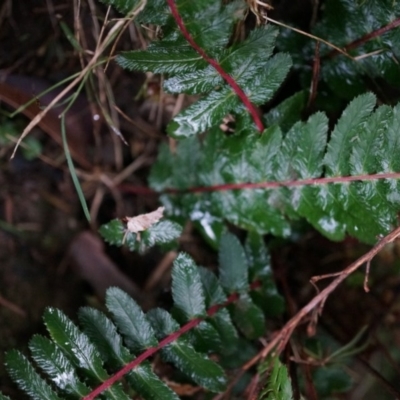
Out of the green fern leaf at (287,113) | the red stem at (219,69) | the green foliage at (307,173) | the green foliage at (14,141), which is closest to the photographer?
the red stem at (219,69)

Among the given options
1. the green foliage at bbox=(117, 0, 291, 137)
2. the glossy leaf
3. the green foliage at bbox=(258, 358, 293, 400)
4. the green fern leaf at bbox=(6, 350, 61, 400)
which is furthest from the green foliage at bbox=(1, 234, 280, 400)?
the glossy leaf

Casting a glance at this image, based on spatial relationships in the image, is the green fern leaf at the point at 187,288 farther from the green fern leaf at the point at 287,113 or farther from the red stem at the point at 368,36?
the red stem at the point at 368,36

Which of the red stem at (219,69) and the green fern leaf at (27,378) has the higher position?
the red stem at (219,69)

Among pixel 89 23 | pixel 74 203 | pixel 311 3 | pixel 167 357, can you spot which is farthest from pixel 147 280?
pixel 311 3

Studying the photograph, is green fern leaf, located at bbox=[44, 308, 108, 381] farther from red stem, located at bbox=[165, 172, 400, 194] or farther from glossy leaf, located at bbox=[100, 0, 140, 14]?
glossy leaf, located at bbox=[100, 0, 140, 14]

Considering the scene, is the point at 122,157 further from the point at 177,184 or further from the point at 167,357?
the point at 167,357

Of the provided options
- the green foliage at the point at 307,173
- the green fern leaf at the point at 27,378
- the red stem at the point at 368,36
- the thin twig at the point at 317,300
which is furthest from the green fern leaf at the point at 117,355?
the red stem at the point at 368,36

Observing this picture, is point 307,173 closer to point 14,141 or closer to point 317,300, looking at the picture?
point 317,300

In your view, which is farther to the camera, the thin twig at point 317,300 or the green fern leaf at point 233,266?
the green fern leaf at point 233,266

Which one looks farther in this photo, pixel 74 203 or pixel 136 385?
pixel 74 203
